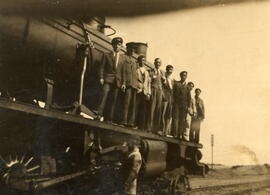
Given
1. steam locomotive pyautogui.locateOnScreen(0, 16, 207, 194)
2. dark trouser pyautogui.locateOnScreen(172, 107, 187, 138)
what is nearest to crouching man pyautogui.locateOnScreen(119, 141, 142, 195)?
steam locomotive pyautogui.locateOnScreen(0, 16, 207, 194)

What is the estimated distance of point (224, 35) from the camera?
Answer: 6.98 m

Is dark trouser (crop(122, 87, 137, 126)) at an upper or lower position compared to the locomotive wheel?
upper

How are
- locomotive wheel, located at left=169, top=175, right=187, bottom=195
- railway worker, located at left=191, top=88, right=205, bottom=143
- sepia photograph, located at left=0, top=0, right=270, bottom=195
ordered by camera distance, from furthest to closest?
railway worker, located at left=191, top=88, right=205, bottom=143 < locomotive wheel, located at left=169, top=175, right=187, bottom=195 < sepia photograph, located at left=0, top=0, right=270, bottom=195

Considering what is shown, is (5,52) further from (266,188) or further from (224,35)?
(266,188)

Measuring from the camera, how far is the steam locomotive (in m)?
4.24

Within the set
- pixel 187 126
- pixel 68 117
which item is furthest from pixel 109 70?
pixel 187 126

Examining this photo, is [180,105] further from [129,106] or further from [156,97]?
[129,106]

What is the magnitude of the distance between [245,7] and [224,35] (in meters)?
0.98

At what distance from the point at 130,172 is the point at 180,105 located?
3035mm

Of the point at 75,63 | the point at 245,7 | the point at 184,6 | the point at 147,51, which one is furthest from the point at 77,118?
the point at 147,51

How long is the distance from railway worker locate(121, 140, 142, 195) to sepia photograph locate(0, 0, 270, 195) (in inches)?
0.6

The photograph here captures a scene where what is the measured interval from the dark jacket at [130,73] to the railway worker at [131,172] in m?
1.21

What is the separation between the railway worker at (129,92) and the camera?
608cm

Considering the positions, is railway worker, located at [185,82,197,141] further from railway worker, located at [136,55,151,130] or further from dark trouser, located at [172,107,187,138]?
railway worker, located at [136,55,151,130]
